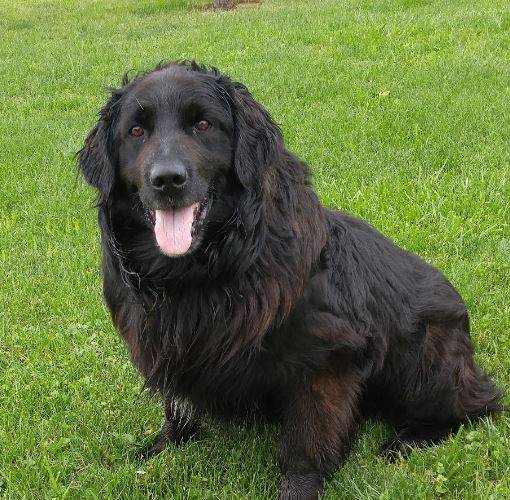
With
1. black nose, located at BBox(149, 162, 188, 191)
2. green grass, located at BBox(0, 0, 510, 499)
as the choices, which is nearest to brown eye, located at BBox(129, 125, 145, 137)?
black nose, located at BBox(149, 162, 188, 191)

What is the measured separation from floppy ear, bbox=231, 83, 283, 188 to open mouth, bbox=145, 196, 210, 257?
0.60 ft

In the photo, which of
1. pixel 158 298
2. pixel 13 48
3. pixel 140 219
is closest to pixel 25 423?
pixel 158 298

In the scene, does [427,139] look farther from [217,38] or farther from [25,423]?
[217,38]

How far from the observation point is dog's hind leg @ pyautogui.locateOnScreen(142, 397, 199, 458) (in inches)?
122

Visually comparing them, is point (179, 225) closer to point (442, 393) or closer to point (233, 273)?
point (233, 273)

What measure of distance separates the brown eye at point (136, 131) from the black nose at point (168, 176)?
276 millimetres

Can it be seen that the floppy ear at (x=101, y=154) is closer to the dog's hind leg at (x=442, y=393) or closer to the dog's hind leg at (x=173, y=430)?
the dog's hind leg at (x=173, y=430)

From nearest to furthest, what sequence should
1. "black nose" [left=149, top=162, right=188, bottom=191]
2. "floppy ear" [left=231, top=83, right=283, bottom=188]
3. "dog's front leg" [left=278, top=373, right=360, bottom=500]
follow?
"black nose" [left=149, top=162, right=188, bottom=191] → "floppy ear" [left=231, top=83, right=283, bottom=188] → "dog's front leg" [left=278, top=373, right=360, bottom=500]

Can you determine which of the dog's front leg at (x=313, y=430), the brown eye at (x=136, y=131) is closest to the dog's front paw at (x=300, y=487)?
the dog's front leg at (x=313, y=430)

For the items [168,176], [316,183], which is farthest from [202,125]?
[316,183]

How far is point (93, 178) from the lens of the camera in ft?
8.78

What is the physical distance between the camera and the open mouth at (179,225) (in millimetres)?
2469

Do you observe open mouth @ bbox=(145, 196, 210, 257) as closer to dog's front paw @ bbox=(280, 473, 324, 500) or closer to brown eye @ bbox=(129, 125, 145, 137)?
brown eye @ bbox=(129, 125, 145, 137)

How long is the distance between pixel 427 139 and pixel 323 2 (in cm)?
702
